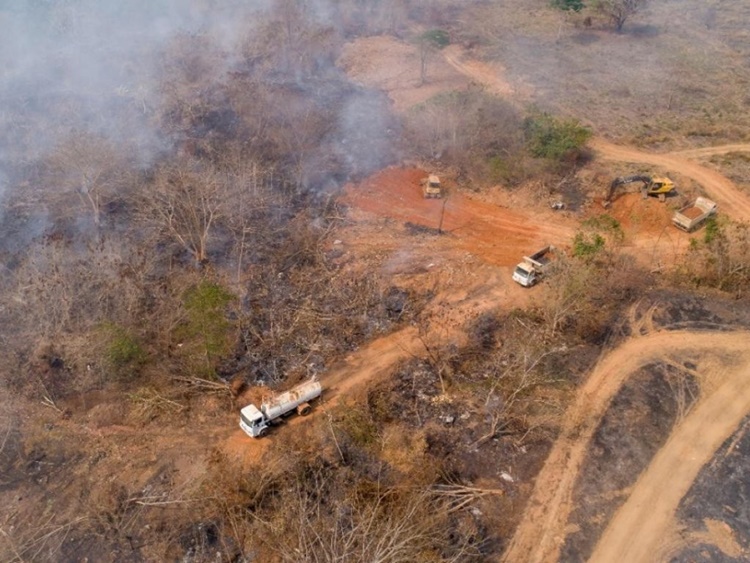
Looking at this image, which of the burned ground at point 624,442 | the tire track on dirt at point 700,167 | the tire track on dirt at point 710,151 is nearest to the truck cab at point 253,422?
the burned ground at point 624,442

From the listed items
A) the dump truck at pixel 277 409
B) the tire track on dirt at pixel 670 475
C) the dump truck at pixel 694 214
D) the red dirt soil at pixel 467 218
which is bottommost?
the tire track on dirt at pixel 670 475

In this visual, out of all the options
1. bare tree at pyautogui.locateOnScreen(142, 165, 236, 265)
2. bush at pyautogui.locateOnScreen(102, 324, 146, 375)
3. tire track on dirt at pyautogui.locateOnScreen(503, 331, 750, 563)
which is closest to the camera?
tire track on dirt at pyautogui.locateOnScreen(503, 331, 750, 563)

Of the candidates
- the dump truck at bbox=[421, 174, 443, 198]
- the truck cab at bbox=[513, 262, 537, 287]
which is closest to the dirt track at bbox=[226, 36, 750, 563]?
the dump truck at bbox=[421, 174, 443, 198]

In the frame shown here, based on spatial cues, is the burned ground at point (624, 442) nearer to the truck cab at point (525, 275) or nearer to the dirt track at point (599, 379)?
the dirt track at point (599, 379)

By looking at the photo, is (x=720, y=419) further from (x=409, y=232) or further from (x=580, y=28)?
(x=580, y=28)

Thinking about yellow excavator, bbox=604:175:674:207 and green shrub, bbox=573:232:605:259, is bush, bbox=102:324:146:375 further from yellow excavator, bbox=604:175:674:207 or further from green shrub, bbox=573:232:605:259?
yellow excavator, bbox=604:175:674:207
